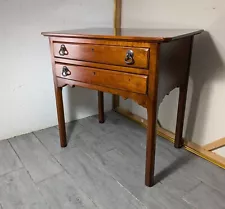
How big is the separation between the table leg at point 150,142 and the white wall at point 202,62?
0.47 m

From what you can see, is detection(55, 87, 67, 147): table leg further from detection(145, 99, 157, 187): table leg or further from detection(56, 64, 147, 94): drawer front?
detection(145, 99, 157, 187): table leg

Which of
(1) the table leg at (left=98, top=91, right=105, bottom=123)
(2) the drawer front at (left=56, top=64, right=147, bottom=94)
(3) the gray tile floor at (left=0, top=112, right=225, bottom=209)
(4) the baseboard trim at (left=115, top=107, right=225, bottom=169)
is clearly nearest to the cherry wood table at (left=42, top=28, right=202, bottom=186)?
(2) the drawer front at (left=56, top=64, right=147, bottom=94)

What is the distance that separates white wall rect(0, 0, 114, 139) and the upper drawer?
38cm

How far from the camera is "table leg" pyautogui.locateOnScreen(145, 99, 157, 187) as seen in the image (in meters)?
1.13

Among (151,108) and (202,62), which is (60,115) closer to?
(151,108)

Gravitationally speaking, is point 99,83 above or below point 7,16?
below

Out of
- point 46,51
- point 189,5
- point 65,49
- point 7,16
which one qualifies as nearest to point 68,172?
point 65,49

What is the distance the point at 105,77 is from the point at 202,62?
61cm

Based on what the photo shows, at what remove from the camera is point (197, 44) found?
143 cm

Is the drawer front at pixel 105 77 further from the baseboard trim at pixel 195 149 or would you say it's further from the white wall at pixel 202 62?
the baseboard trim at pixel 195 149

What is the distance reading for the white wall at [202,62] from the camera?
1.33 meters

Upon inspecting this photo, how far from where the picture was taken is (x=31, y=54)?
66.3 inches

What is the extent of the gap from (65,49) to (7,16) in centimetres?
51

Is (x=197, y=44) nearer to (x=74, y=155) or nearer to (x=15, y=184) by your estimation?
(x=74, y=155)
